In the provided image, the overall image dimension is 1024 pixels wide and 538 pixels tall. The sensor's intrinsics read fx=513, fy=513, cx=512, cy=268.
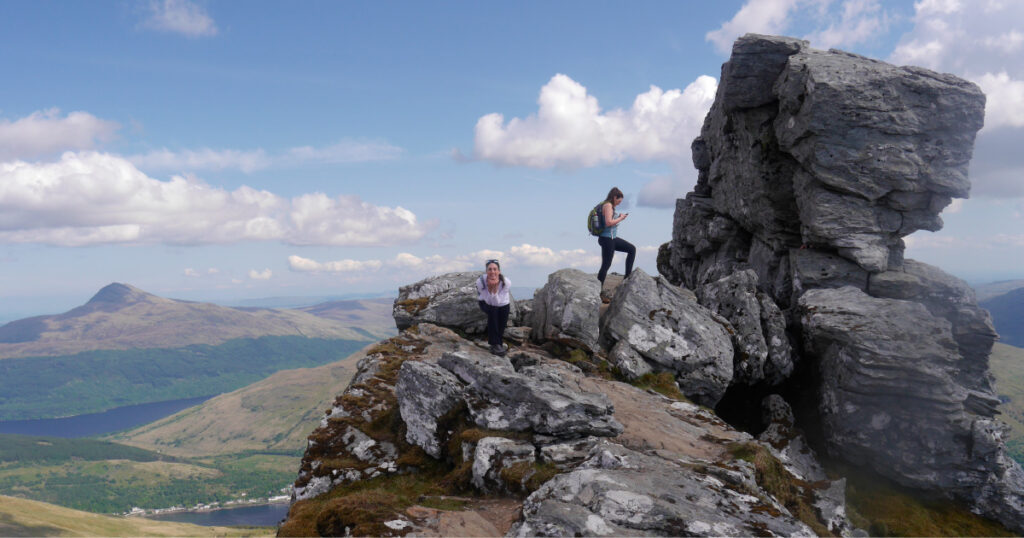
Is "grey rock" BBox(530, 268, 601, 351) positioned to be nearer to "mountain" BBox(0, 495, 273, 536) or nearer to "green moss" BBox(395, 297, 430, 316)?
"green moss" BBox(395, 297, 430, 316)

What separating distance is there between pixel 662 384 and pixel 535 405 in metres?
10.7

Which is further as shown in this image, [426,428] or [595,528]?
[426,428]

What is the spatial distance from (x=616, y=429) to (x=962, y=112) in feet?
102

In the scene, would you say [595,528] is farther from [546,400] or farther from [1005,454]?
[1005,454]

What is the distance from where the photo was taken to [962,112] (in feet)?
103

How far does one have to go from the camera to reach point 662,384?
89.1ft

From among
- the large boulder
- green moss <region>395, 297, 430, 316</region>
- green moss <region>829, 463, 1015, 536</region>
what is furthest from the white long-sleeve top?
green moss <region>829, 463, 1015, 536</region>

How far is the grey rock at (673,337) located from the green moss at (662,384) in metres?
0.95

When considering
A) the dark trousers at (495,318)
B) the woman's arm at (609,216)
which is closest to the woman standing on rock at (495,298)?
the dark trousers at (495,318)

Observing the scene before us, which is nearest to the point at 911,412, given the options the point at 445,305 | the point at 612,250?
the point at 612,250

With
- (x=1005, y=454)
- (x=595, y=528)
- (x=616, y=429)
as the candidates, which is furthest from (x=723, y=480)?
(x=1005, y=454)

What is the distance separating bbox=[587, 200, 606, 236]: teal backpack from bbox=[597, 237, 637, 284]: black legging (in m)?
0.60

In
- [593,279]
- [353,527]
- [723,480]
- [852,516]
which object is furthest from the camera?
[593,279]

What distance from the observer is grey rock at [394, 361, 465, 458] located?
821 inches
